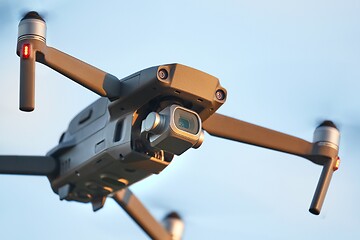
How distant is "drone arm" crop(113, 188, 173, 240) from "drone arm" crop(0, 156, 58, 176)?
807 millimetres

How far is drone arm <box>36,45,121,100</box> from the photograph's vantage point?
12.6m

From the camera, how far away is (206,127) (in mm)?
13898

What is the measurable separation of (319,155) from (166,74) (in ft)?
9.44

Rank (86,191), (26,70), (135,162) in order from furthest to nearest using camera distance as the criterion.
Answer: (86,191) → (135,162) → (26,70)

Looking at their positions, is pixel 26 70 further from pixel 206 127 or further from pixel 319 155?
pixel 319 155

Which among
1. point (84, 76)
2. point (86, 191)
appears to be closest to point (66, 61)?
point (84, 76)

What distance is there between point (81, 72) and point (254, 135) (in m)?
2.31

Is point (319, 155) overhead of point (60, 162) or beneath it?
overhead

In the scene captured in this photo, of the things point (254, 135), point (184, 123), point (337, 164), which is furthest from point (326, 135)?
point (184, 123)

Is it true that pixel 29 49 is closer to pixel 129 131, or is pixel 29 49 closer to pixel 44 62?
pixel 44 62

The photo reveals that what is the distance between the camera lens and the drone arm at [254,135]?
14.0 metres

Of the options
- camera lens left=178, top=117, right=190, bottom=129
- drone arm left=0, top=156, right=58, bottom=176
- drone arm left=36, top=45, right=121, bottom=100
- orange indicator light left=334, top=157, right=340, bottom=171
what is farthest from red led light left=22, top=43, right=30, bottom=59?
orange indicator light left=334, top=157, right=340, bottom=171

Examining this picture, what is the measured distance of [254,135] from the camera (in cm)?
1430

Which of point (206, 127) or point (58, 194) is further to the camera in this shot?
point (58, 194)
